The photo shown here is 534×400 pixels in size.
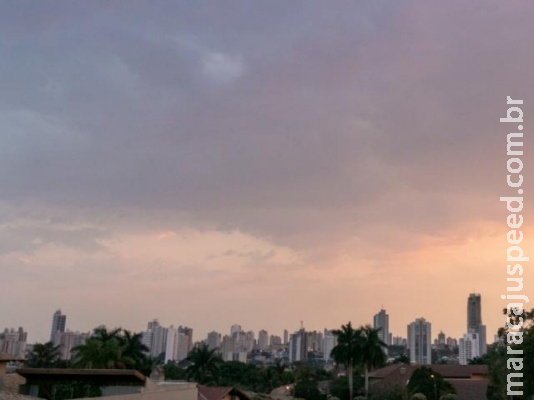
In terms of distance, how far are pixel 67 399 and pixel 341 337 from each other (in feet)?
185

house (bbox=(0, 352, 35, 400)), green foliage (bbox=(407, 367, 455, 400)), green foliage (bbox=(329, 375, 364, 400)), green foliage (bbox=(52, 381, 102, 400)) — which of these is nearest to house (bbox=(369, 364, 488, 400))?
green foliage (bbox=(329, 375, 364, 400))

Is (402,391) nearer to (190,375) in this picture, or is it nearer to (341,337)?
(341,337)

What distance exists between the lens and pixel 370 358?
81.5 m

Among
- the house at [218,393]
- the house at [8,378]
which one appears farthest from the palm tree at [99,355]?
the house at [8,378]

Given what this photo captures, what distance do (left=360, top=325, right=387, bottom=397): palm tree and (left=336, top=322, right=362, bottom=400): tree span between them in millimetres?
537

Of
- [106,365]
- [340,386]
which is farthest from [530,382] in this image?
[340,386]

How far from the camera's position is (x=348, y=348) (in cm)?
8225

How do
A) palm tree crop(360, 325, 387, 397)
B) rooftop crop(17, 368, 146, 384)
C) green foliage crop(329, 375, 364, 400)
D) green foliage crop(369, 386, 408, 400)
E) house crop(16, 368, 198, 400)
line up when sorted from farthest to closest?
green foliage crop(329, 375, 364, 400) < palm tree crop(360, 325, 387, 397) < green foliage crop(369, 386, 408, 400) < rooftop crop(17, 368, 146, 384) < house crop(16, 368, 198, 400)

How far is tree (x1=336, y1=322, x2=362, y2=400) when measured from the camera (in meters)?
82.0

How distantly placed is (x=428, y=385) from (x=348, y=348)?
1452cm

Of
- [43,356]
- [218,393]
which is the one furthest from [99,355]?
[43,356]

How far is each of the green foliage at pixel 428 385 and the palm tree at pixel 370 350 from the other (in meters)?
9.88

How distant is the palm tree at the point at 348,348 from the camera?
269 ft

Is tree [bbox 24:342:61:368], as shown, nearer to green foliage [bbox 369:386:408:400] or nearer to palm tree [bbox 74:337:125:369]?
palm tree [bbox 74:337:125:369]
